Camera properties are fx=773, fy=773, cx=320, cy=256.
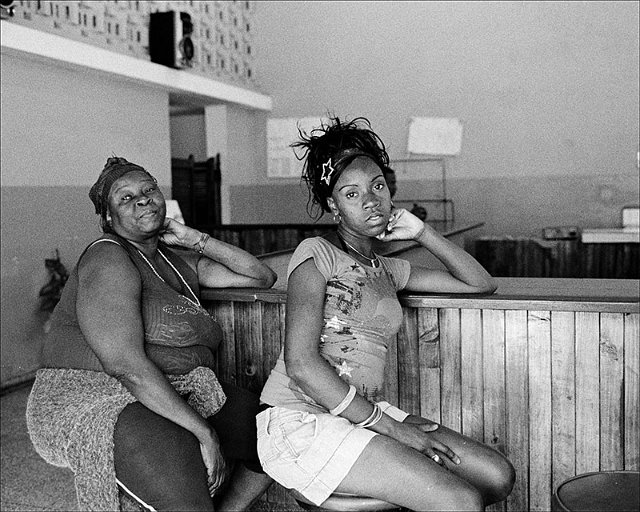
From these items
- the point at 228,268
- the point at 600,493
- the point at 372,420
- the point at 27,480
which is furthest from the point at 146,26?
the point at 600,493

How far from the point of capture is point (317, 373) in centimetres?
175

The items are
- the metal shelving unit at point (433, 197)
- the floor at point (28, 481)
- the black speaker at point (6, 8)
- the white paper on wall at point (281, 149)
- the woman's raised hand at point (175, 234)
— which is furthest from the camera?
the white paper on wall at point (281, 149)

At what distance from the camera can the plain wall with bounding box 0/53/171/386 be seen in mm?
4957

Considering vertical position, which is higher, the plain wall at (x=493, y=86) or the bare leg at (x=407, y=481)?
the plain wall at (x=493, y=86)

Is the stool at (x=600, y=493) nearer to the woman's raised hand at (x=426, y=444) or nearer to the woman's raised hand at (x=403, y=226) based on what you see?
the woman's raised hand at (x=426, y=444)

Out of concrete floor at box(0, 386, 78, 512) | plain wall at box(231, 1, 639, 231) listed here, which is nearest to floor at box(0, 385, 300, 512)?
concrete floor at box(0, 386, 78, 512)

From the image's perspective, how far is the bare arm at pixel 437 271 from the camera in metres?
2.18

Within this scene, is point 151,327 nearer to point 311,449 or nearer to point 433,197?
point 311,449

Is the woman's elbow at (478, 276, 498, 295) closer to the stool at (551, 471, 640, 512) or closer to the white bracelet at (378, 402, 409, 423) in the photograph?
the white bracelet at (378, 402, 409, 423)

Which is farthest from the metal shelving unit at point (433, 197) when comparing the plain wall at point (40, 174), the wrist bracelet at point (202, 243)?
the wrist bracelet at point (202, 243)

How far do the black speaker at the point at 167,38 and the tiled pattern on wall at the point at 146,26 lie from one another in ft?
0.22

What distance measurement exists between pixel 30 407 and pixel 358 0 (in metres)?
6.95

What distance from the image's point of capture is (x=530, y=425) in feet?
7.27

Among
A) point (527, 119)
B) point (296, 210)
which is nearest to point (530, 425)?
point (527, 119)
